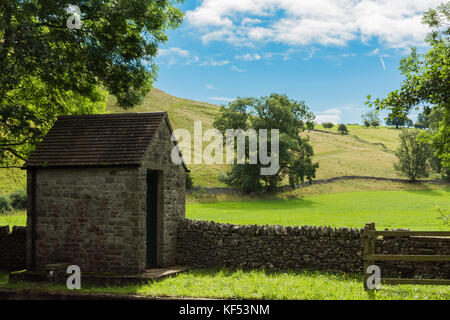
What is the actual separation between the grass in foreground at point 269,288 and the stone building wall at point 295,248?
1.96 ft

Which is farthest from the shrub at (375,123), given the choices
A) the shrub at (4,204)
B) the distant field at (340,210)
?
the shrub at (4,204)

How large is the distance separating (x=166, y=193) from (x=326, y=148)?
8306 centimetres

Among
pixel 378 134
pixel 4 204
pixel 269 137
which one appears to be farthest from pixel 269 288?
pixel 378 134

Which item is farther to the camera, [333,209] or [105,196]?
[333,209]

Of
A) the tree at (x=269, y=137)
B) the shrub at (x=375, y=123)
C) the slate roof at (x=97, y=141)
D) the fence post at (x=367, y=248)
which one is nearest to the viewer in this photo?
the fence post at (x=367, y=248)

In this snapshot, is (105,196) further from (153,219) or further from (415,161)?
(415,161)

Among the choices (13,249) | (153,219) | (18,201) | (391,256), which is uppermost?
(153,219)

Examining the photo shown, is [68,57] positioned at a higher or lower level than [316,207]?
higher

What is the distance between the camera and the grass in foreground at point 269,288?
31.6ft

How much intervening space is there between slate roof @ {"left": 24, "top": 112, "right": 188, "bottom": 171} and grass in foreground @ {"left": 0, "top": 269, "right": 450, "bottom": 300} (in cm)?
386

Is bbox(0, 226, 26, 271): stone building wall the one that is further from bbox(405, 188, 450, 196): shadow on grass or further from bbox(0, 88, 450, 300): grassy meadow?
bbox(405, 188, 450, 196): shadow on grass

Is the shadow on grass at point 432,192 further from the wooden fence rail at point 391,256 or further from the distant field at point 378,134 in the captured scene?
the distant field at point 378,134

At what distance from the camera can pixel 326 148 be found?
93.8 m
